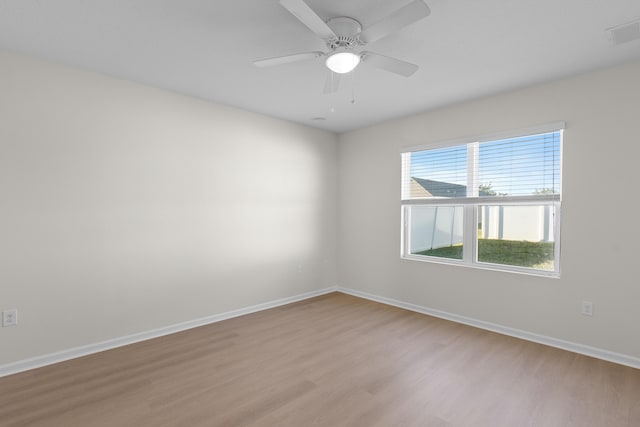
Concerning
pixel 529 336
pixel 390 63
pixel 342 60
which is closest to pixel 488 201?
pixel 529 336

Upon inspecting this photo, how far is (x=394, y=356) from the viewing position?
279 centimetres

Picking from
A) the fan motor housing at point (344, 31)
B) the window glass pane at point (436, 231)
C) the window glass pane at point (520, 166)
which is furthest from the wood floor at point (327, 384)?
the fan motor housing at point (344, 31)

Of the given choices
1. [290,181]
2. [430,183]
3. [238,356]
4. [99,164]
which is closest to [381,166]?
[430,183]

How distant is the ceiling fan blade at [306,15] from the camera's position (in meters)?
1.52

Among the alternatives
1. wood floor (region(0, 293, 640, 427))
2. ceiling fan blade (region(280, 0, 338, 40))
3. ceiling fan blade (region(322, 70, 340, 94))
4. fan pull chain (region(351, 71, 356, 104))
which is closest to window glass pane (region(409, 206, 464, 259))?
wood floor (region(0, 293, 640, 427))

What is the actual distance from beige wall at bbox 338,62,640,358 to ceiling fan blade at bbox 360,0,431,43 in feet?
7.17

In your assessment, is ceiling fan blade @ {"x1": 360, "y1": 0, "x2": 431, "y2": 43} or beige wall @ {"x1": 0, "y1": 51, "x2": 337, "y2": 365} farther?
beige wall @ {"x1": 0, "y1": 51, "x2": 337, "y2": 365}

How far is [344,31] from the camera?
6.71 feet

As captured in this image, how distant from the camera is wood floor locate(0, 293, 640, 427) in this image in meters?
1.96

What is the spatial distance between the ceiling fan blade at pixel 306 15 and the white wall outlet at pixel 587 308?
10.6 feet

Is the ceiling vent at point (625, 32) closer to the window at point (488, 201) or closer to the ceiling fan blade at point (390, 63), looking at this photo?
the window at point (488, 201)

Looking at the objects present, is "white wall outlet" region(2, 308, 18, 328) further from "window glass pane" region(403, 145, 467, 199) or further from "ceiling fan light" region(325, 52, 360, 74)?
"window glass pane" region(403, 145, 467, 199)

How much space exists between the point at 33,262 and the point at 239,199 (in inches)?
79.1

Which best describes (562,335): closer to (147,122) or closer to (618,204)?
(618,204)
